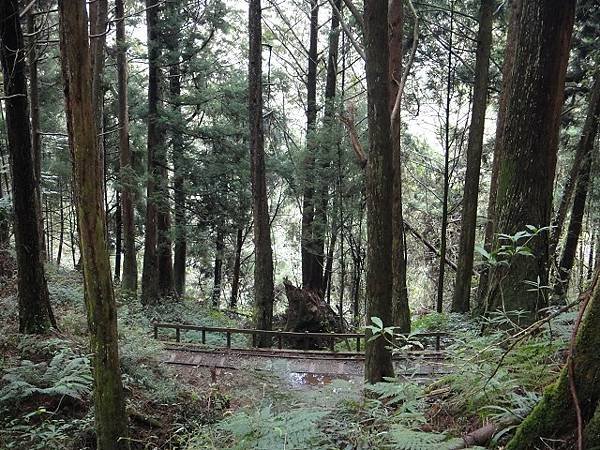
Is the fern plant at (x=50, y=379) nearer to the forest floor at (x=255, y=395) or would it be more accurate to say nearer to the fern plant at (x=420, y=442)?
the forest floor at (x=255, y=395)

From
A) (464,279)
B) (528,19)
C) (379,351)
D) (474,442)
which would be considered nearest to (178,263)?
(464,279)

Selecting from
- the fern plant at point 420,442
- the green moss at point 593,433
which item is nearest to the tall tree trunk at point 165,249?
the fern plant at point 420,442

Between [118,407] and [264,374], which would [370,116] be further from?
[264,374]

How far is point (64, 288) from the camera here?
556 inches

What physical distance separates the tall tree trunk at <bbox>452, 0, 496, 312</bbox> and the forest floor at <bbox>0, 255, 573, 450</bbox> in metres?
1.92

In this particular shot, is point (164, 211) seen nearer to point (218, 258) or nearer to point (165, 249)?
point (165, 249)

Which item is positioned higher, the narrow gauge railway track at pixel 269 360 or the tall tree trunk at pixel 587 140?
the tall tree trunk at pixel 587 140

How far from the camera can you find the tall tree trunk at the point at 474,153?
1451 centimetres

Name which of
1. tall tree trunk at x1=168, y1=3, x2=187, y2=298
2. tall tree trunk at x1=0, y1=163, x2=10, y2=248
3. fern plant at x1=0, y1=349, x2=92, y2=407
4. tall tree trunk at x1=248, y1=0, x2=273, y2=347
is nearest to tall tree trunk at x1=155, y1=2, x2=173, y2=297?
tall tree trunk at x1=168, y1=3, x2=187, y2=298

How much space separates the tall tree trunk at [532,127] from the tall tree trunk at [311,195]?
1179 centimetres

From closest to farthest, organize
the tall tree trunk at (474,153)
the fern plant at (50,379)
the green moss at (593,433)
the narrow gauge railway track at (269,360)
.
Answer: the green moss at (593,433), the fern plant at (50,379), the narrow gauge railway track at (269,360), the tall tree trunk at (474,153)

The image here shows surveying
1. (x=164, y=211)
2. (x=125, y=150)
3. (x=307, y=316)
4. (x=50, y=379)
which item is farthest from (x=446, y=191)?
(x=50, y=379)

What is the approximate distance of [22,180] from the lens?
26.1 ft

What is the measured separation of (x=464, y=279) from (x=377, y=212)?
32.9 feet
